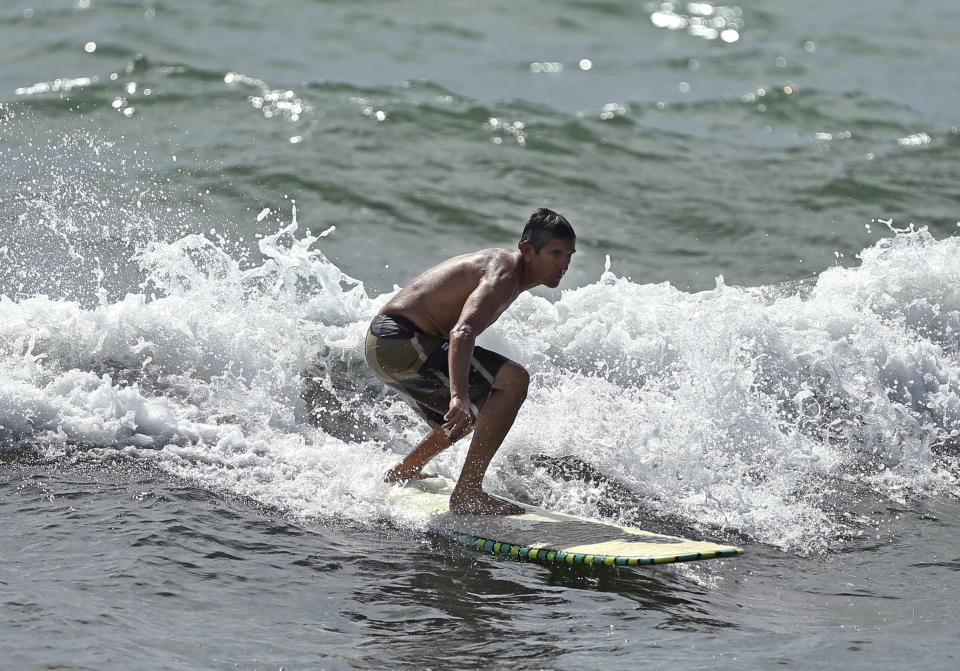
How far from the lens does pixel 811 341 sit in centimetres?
790

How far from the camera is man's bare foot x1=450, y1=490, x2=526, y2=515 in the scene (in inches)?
225

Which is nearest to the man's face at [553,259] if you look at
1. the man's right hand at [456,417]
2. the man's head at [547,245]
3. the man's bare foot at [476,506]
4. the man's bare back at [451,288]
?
the man's head at [547,245]

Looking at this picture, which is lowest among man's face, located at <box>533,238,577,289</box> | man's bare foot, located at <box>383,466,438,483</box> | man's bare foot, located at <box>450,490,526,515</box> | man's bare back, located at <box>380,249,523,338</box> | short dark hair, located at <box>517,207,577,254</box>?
man's bare foot, located at <box>450,490,526,515</box>

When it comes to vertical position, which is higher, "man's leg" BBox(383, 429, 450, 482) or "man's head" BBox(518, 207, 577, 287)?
"man's head" BBox(518, 207, 577, 287)

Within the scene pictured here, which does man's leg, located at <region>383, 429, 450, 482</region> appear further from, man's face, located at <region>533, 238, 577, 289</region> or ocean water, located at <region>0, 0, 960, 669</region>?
man's face, located at <region>533, 238, 577, 289</region>

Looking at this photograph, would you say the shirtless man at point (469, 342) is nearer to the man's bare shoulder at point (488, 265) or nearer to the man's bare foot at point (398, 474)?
the man's bare shoulder at point (488, 265)

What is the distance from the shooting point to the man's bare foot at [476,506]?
5711 mm

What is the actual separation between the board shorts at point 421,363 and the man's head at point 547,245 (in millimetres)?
494

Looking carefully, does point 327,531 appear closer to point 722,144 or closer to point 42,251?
point 42,251

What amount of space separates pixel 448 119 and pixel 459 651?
1040cm

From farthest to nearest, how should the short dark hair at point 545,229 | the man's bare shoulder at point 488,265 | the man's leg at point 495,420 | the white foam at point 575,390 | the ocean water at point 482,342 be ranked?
the white foam at point 575,390
the man's leg at point 495,420
the man's bare shoulder at point 488,265
the short dark hair at point 545,229
the ocean water at point 482,342

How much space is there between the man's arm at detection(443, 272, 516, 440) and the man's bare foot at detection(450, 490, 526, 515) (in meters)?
0.42

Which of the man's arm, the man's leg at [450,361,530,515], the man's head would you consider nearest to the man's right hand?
the man's arm

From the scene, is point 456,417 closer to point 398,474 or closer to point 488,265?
point 488,265
